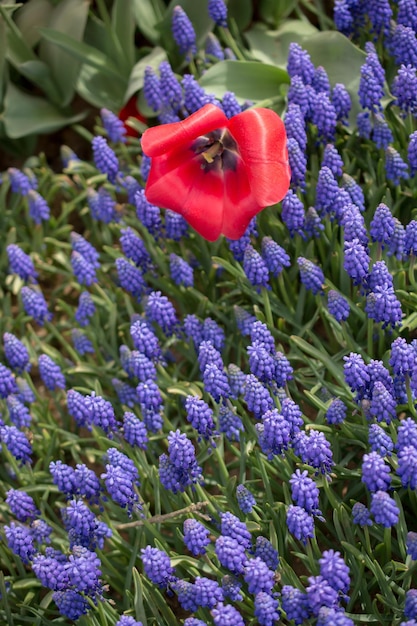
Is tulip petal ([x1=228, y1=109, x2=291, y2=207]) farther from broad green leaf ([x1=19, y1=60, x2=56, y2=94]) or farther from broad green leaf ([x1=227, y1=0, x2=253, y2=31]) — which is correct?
broad green leaf ([x1=19, y1=60, x2=56, y2=94])

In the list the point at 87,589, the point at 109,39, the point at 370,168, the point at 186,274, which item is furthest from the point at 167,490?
the point at 109,39

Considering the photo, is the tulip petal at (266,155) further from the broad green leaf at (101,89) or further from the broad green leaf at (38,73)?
the broad green leaf at (38,73)

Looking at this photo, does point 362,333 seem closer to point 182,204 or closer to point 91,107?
point 182,204

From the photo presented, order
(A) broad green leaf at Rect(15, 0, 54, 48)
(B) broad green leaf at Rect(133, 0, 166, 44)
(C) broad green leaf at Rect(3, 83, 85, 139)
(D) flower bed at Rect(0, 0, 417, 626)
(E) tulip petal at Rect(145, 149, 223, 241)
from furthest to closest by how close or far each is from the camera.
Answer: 1. (A) broad green leaf at Rect(15, 0, 54, 48)
2. (C) broad green leaf at Rect(3, 83, 85, 139)
3. (B) broad green leaf at Rect(133, 0, 166, 44)
4. (E) tulip petal at Rect(145, 149, 223, 241)
5. (D) flower bed at Rect(0, 0, 417, 626)

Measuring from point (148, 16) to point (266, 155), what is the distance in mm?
1802

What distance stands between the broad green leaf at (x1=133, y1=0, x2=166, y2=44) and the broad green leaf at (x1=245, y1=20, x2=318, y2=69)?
18.6 inches

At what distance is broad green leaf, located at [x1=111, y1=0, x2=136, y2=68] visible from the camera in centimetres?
434

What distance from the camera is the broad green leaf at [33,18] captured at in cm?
479

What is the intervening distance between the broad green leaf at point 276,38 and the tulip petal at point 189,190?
1.18 meters

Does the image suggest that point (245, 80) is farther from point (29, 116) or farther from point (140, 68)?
point (29, 116)

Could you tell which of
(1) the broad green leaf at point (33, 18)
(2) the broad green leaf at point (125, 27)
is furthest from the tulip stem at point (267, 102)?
(1) the broad green leaf at point (33, 18)

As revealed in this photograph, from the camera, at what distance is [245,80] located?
3.94m

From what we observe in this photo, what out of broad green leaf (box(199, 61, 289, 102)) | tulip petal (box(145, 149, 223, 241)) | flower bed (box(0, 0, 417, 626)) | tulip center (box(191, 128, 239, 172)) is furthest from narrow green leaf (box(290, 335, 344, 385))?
broad green leaf (box(199, 61, 289, 102))

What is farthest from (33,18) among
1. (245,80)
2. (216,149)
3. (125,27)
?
(216,149)
